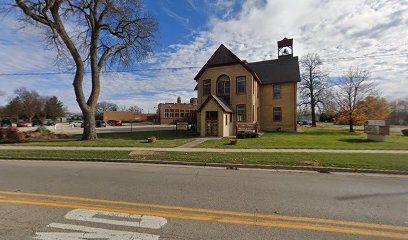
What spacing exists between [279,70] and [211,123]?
15.4 m

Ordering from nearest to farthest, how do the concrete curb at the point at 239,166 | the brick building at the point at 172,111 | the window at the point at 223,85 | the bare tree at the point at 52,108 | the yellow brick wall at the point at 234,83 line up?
the concrete curb at the point at 239,166, the yellow brick wall at the point at 234,83, the window at the point at 223,85, the brick building at the point at 172,111, the bare tree at the point at 52,108

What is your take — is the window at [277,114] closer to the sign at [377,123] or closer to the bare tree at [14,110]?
the sign at [377,123]

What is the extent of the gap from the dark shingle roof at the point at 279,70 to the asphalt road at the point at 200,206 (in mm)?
25048

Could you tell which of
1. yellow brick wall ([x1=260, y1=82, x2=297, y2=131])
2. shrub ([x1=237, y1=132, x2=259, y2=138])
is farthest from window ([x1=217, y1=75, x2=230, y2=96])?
yellow brick wall ([x1=260, y1=82, x2=297, y2=131])

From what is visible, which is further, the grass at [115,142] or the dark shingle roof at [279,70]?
the dark shingle roof at [279,70]

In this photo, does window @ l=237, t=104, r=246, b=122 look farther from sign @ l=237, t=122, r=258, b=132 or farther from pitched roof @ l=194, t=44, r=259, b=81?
pitched roof @ l=194, t=44, r=259, b=81

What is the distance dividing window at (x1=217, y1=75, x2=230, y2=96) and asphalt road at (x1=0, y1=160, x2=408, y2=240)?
19.6 meters

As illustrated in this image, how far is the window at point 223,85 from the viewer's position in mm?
26672

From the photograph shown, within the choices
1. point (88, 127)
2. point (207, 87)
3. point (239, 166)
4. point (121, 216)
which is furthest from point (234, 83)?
point (121, 216)

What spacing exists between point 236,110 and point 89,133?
15.4 meters

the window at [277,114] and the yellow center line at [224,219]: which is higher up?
the window at [277,114]

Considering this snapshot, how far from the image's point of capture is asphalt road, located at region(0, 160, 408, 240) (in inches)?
148

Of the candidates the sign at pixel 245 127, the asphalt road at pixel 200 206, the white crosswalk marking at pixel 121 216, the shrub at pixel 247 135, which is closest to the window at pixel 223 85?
the sign at pixel 245 127

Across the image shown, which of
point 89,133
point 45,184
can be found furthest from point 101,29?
point 45,184
